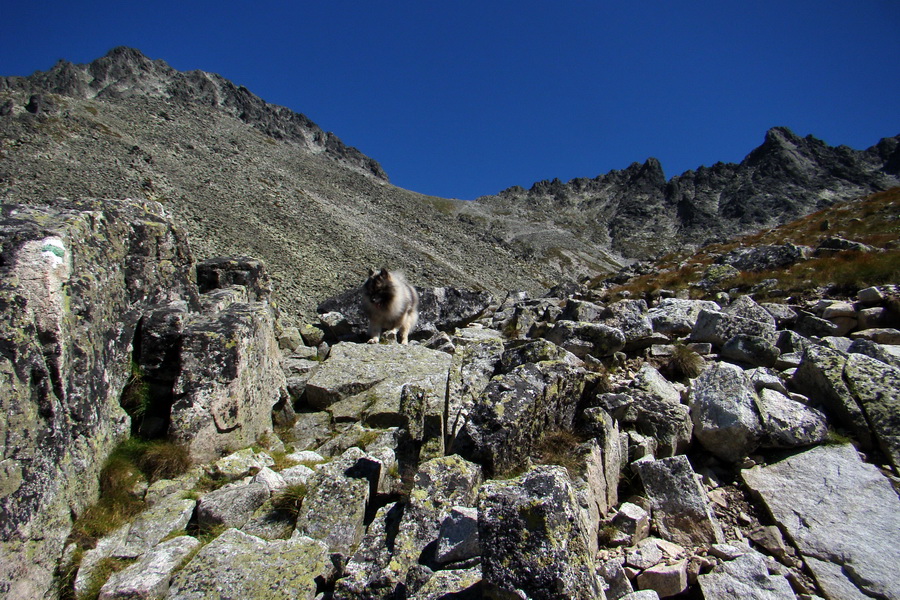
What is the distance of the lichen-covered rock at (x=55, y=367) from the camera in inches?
126

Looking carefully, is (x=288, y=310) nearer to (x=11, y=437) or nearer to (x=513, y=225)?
(x=11, y=437)

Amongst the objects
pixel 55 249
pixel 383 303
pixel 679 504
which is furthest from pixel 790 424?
pixel 383 303

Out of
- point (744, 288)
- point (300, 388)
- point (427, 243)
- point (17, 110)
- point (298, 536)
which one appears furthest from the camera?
point (427, 243)

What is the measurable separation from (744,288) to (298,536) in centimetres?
1133

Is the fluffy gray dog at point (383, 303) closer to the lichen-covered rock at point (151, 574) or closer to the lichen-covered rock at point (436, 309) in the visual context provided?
the lichen-covered rock at point (436, 309)

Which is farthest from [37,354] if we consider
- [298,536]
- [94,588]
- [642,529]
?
[642,529]

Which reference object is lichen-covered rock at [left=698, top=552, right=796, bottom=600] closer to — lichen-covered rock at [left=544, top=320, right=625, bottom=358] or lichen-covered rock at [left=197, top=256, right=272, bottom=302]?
lichen-covered rock at [left=544, top=320, right=625, bottom=358]

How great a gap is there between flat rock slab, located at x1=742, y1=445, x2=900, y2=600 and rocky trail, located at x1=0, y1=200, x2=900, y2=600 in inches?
0.6

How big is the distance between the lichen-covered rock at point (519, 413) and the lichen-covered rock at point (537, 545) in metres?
1.02

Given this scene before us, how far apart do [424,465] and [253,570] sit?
140 cm

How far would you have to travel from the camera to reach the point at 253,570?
3107 mm

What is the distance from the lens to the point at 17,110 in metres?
37.0

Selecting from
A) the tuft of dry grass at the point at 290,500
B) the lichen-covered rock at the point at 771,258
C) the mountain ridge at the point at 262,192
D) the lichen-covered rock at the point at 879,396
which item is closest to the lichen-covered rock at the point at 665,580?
the lichen-covered rock at the point at 879,396

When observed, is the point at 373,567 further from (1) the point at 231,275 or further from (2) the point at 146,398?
(1) the point at 231,275
